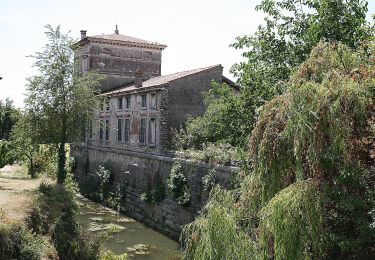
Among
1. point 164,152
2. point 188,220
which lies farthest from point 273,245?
point 164,152

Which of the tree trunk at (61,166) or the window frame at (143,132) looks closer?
the tree trunk at (61,166)

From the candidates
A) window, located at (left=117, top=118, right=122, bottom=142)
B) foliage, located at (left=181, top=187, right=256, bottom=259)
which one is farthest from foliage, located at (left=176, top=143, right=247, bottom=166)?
window, located at (left=117, top=118, right=122, bottom=142)

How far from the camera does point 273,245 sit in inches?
299

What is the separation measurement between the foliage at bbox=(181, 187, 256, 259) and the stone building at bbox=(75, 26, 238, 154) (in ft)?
54.3

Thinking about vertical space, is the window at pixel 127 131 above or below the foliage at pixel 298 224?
above

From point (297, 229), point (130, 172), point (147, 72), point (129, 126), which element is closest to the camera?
point (297, 229)

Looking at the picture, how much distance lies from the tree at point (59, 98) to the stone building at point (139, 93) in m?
1.58

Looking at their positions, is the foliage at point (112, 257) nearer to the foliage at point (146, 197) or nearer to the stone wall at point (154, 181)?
the stone wall at point (154, 181)

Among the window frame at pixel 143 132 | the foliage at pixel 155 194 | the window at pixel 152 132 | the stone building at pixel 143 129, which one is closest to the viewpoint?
the stone building at pixel 143 129

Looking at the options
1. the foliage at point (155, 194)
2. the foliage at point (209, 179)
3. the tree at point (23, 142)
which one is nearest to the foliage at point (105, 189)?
the foliage at point (155, 194)

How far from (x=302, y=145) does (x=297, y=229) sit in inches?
55.2

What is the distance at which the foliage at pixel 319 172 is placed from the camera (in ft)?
23.2

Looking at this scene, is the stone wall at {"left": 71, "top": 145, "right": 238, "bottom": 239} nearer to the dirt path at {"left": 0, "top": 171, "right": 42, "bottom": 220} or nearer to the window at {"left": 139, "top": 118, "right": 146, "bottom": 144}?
the window at {"left": 139, "top": 118, "right": 146, "bottom": 144}

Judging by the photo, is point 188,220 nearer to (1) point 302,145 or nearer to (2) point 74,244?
(2) point 74,244
